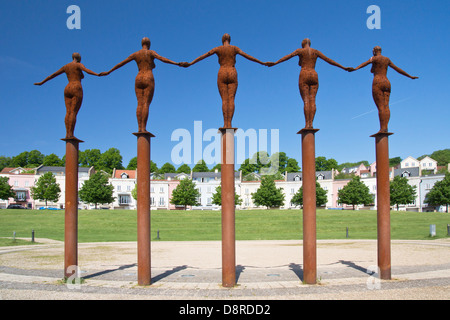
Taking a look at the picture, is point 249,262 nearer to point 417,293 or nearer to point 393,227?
point 417,293

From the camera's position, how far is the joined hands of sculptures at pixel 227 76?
980 cm

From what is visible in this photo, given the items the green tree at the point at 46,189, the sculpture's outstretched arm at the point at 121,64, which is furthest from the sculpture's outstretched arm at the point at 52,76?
the green tree at the point at 46,189

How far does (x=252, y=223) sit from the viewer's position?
4541 cm

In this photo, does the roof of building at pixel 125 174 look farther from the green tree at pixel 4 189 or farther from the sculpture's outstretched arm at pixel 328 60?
the sculpture's outstretched arm at pixel 328 60

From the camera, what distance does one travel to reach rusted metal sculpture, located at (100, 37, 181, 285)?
963 centimetres

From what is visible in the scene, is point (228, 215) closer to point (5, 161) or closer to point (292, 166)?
point (292, 166)

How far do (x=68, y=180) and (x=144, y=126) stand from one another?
2953mm

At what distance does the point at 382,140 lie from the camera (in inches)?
421

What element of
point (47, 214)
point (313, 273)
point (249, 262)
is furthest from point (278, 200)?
point (313, 273)

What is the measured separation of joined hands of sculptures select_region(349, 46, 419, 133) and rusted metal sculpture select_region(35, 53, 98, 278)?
8520 millimetres

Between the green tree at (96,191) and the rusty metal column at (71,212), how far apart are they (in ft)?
211

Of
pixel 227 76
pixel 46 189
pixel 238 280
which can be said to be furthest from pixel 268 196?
Result: pixel 227 76

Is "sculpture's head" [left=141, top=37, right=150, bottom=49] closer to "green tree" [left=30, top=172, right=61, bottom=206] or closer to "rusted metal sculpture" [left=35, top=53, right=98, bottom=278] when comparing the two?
"rusted metal sculpture" [left=35, top=53, right=98, bottom=278]
